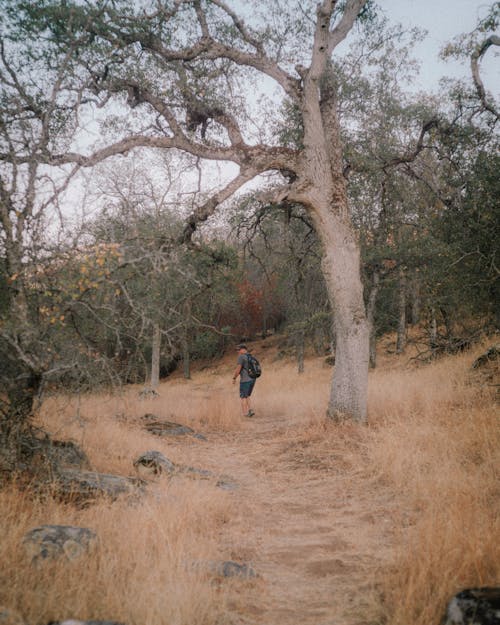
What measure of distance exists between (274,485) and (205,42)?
905cm

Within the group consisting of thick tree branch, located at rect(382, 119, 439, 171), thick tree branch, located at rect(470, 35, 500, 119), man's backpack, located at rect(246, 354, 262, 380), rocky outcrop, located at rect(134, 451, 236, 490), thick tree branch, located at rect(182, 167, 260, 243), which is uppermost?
thick tree branch, located at rect(470, 35, 500, 119)

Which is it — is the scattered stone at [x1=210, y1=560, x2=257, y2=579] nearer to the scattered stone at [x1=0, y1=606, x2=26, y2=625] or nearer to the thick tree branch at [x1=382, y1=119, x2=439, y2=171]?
the scattered stone at [x1=0, y1=606, x2=26, y2=625]

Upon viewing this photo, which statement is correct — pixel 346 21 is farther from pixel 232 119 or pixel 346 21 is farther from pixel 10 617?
pixel 10 617

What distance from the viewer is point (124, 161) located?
51.1 ft

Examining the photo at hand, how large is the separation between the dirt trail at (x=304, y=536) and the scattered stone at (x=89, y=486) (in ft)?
4.34

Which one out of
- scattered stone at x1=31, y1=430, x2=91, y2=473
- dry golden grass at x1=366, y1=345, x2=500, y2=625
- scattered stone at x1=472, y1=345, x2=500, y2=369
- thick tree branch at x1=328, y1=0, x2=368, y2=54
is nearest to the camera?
dry golden grass at x1=366, y1=345, x2=500, y2=625

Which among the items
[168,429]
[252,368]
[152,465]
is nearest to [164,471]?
[152,465]

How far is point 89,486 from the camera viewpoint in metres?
4.58

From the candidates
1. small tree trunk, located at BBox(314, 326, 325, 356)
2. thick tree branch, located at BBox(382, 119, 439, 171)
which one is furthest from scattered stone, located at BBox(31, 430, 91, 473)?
small tree trunk, located at BBox(314, 326, 325, 356)

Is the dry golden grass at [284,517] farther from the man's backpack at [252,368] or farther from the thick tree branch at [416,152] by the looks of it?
the thick tree branch at [416,152]

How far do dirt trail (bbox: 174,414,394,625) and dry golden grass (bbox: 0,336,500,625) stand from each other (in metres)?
0.05

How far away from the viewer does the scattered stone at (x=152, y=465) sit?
5.84m

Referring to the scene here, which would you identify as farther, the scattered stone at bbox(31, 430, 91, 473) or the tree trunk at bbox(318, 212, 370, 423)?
the tree trunk at bbox(318, 212, 370, 423)

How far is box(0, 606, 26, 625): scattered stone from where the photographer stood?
221cm
